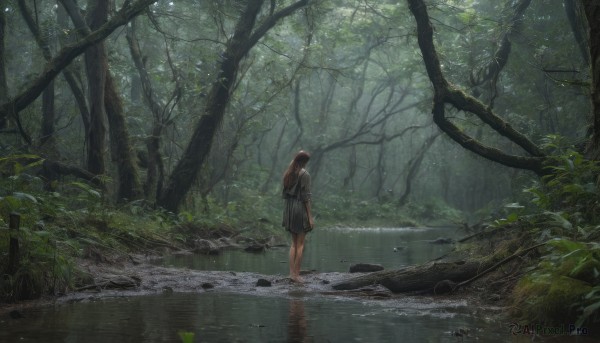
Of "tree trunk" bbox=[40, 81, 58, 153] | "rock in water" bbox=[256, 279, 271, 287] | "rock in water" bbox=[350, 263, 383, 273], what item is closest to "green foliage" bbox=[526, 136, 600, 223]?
"rock in water" bbox=[350, 263, 383, 273]

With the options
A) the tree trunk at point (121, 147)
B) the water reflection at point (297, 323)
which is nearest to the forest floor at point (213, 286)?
the water reflection at point (297, 323)

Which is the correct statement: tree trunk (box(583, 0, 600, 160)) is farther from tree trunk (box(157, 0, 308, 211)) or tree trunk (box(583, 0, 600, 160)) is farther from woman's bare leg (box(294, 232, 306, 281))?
tree trunk (box(157, 0, 308, 211))

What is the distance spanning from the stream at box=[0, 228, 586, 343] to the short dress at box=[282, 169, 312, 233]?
1743mm

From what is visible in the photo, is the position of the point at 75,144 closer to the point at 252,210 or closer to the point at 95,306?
the point at 252,210

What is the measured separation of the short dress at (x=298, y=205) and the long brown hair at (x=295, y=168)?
2.6 inches

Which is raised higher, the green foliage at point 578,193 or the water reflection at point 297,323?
the green foliage at point 578,193

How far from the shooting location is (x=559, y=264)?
639 cm

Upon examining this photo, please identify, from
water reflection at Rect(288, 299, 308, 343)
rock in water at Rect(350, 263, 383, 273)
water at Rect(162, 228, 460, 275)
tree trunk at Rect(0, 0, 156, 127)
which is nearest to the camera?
water reflection at Rect(288, 299, 308, 343)

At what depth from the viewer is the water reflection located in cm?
559

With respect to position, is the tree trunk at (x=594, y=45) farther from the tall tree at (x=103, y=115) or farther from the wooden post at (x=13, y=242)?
the tall tree at (x=103, y=115)

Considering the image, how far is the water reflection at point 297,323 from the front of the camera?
5.59 m

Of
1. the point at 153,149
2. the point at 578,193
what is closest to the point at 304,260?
the point at 153,149

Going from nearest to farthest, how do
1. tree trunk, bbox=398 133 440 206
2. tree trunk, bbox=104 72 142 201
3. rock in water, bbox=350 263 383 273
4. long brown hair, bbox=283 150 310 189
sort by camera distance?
long brown hair, bbox=283 150 310 189 < rock in water, bbox=350 263 383 273 < tree trunk, bbox=104 72 142 201 < tree trunk, bbox=398 133 440 206

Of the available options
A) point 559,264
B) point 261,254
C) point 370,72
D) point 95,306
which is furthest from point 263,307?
point 370,72
